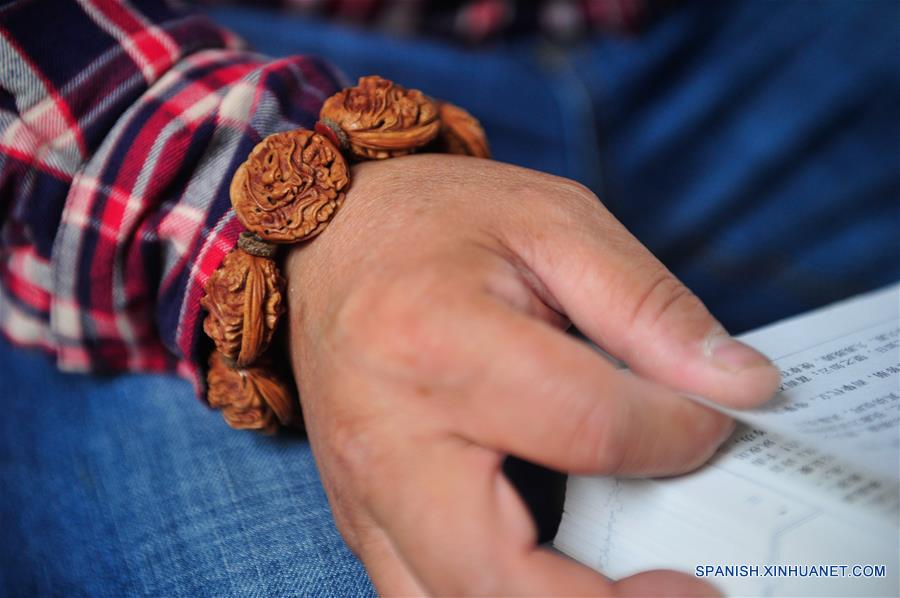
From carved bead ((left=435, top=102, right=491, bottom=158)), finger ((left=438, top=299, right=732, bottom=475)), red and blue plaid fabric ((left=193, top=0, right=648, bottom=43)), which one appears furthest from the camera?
red and blue plaid fabric ((left=193, top=0, right=648, bottom=43))

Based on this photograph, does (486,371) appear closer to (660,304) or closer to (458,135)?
(660,304)

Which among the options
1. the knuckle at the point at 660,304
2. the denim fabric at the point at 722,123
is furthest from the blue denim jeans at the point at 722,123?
the knuckle at the point at 660,304

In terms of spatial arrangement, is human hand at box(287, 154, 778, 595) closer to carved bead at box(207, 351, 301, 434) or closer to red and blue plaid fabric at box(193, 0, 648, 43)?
carved bead at box(207, 351, 301, 434)

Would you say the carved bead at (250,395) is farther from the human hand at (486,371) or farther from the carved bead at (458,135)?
the carved bead at (458,135)

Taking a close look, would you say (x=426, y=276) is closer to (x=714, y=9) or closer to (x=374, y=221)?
A: (x=374, y=221)

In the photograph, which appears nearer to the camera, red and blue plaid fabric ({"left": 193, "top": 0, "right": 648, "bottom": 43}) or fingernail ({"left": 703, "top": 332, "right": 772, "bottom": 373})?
fingernail ({"left": 703, "top": 332, "right": 772, "bottom": 373})

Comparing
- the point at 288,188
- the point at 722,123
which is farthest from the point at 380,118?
the point at 722,123

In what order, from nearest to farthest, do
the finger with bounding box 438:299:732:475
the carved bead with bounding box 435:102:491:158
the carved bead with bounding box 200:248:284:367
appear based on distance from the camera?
the finger with bounding box 438:299:732:475 → the carved bead with bounding box 200:248:284:367 → the carved bead with bounding box 435:102:491:158

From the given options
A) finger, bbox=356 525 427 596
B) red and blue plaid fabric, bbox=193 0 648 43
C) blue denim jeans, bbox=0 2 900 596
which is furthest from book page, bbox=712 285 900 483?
red and blue plaid fabric, bbox=193 0 648 43
